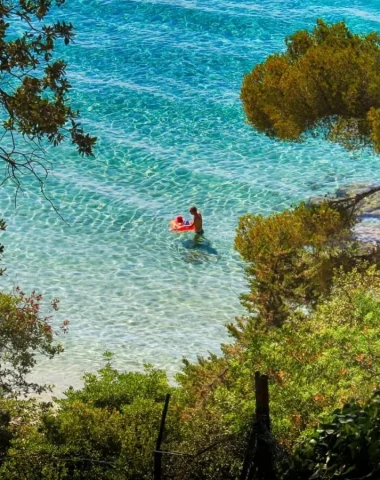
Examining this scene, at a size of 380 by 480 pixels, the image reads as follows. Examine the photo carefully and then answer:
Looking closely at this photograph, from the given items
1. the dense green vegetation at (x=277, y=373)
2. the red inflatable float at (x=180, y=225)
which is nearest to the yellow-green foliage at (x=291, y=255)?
the dense green vegetation at (x=277, y=373)

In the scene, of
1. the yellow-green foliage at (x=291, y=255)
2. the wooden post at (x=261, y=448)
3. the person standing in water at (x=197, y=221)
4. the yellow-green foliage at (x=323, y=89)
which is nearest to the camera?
the wooden post at (x=261, y=448)

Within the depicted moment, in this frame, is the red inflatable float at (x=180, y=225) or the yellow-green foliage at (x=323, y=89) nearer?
the yellow-green foliage at (x=323, y=89)

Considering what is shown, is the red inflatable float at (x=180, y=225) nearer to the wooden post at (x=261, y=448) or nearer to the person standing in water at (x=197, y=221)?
the person standing in water at (x=197, y=221)

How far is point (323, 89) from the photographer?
1552 cm

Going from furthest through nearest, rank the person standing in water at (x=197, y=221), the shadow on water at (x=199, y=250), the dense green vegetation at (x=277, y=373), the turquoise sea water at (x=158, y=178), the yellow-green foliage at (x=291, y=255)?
the person standing in water at (x=197, y=221) → the shadow on water at (x=199, y=250) → the turquoise sea water at (x=158, y=178) → the yellow-green foliage at (x=291, y=255) → the dense green vegetation at (x=277, y=373)

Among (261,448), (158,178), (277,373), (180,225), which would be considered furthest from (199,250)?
(261,448)

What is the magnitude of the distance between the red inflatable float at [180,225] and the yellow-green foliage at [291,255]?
5606mm

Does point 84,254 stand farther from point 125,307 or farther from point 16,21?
point 16,21

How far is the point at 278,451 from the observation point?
6.49m

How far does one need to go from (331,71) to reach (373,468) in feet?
35.3

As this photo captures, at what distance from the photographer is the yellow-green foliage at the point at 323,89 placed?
15.3 m

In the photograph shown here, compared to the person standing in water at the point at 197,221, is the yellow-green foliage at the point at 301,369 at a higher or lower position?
lower

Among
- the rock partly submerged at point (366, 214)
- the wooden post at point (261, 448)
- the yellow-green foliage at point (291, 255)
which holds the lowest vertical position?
the wooden post at point (261, 448)

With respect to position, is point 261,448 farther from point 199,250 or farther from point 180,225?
point 180,225
